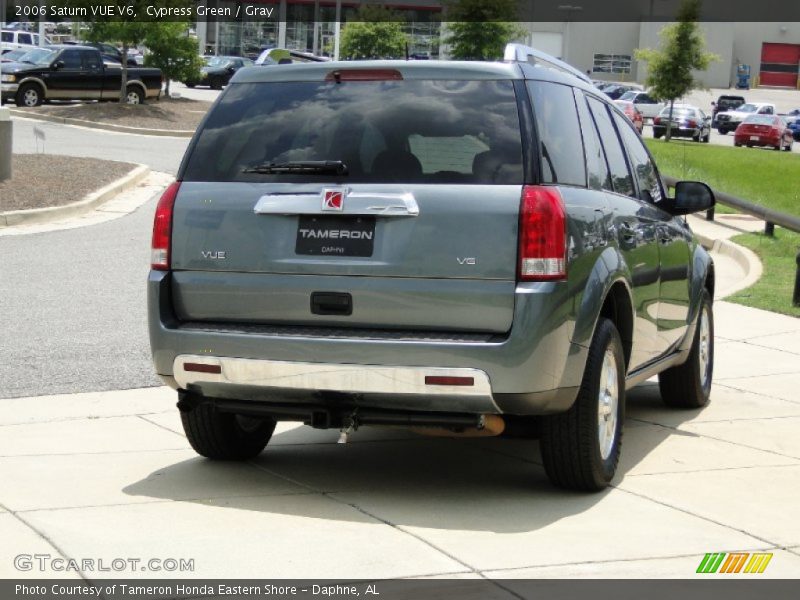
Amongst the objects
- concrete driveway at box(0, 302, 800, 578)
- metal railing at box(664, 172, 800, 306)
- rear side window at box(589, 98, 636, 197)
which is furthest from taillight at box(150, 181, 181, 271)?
metal railing at box(664, 172, 800, 306)

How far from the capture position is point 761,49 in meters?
108

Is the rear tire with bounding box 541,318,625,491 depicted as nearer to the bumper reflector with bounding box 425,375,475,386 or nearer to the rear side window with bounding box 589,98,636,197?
the bumper reflector with bounding box 425,375,475,386

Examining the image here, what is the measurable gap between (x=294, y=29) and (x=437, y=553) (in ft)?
308

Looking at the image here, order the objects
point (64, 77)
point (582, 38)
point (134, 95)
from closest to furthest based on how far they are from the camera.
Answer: point (64, 77)
point (134, 95)
point (582, 38)

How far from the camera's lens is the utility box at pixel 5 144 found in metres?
19.2

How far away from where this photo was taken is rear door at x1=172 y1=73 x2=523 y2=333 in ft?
19.2

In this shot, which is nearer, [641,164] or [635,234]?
[635,234]

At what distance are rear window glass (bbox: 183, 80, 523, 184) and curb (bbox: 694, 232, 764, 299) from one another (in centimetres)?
885

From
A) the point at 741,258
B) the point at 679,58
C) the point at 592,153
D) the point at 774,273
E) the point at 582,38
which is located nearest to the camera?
the point at 592,153

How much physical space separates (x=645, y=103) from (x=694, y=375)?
58.8 metres

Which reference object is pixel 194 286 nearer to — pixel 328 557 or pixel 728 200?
pixel 328 557

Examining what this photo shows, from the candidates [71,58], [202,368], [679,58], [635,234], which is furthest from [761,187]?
[679,58]

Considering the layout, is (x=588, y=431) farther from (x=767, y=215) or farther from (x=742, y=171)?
(x=742, y=171)

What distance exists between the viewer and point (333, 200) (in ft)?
19.8
